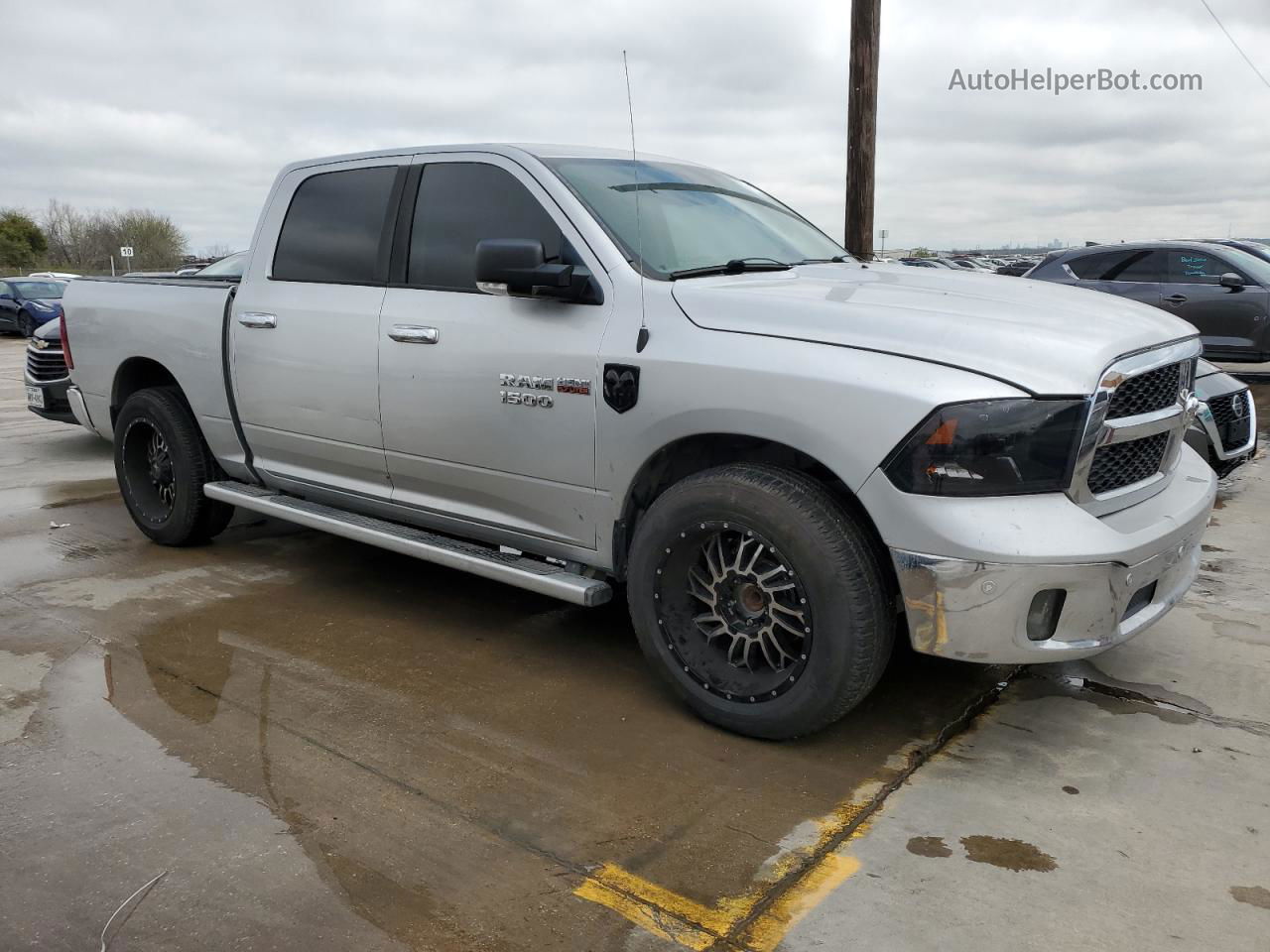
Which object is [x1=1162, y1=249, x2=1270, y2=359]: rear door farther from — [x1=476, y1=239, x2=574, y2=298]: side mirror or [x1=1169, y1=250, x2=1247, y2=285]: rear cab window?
[x1=476, y1=239, x2=574, y2=298]: side mirror

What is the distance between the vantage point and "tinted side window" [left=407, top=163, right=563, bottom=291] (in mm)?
3914

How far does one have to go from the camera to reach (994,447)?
280 cm

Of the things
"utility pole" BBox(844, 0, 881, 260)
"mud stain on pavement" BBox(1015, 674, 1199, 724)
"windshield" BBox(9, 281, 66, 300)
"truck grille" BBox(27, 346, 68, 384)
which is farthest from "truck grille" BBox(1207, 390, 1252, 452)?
"windshield" BBox(9, 281, 66, 300)

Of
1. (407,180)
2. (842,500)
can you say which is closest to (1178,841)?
(842,500)

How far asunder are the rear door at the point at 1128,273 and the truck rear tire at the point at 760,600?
1038 cm

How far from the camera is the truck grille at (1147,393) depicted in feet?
10.0

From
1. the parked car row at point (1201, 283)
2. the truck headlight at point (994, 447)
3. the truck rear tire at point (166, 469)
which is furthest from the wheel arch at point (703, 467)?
the parked car row at point (1201, 283)

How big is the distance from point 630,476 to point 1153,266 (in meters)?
10.7

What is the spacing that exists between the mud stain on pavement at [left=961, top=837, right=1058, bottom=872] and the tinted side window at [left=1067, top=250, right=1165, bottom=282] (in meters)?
11.0

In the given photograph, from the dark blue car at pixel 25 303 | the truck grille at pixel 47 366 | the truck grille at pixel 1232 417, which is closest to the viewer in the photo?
the truck grille at pixel 1232 417

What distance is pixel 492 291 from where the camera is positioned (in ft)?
12.5

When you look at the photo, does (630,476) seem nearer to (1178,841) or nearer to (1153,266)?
(1178,841)

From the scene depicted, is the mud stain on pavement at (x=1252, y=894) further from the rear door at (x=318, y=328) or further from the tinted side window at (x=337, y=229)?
the tinted side window at (x=337, y=229)

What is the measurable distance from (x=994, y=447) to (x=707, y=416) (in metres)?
0.86
